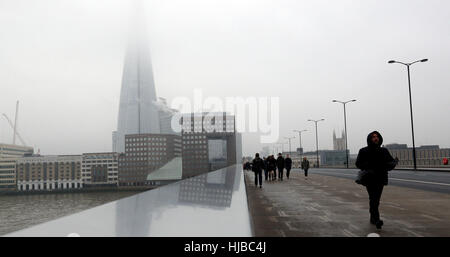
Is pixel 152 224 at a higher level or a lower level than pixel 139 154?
lower

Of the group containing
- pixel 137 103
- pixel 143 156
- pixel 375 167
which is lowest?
pixel 143 156

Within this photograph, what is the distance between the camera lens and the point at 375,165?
18.2 feet

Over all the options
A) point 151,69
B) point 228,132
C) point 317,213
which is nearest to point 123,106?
point 151,69

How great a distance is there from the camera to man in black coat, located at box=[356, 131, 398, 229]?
5.52m

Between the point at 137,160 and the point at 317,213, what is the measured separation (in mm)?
141256

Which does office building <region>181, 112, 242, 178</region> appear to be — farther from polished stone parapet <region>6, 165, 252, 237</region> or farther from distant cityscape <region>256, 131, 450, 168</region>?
polished stone parapet <region>6, 165, 252, 237</region>

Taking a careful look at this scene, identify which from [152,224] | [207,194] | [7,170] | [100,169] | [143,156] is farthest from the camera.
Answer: [143,156]

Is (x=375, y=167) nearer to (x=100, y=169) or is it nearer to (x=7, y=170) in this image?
(x=7, y=170)

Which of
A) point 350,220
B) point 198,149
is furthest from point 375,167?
point 198,149

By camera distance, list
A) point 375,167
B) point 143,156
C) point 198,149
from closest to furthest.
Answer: point 375,167
point 198,149
point 143,156

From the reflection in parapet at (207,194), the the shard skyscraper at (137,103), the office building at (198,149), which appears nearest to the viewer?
the reflection in parapet at (207,194)

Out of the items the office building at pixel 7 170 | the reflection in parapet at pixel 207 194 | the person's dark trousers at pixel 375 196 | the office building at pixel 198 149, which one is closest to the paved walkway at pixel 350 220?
the person's dark trousers at pixel 375 196

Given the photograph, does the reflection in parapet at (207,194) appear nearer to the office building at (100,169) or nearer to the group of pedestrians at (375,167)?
the group of pedestrians at (375,167)

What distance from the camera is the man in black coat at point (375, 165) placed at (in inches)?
217
